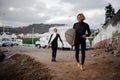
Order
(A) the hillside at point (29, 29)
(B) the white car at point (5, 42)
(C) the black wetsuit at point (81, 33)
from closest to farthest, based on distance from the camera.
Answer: (C) the black wetsuit at point (81, 33), (B) the white car at point (5, 42), (A) the hillside at point (29, 29)

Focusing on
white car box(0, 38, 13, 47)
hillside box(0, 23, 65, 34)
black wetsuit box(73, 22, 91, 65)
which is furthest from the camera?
hillside box(0, 23, 65, 34)

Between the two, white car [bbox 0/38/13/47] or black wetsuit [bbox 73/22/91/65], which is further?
white car [bbox 0/38/13/47]

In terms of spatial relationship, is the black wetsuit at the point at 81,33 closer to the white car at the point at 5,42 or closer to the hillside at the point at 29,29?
the white car at the point at 5,42

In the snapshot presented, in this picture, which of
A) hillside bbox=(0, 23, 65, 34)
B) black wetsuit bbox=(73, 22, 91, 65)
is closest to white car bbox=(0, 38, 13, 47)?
black wetsuit bbox=(73, 22, 91, 65)

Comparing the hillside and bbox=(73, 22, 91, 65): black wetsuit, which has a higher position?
the hillside

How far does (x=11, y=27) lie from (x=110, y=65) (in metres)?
148

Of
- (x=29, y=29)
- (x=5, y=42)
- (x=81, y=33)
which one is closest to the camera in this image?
(x=81, y=33)

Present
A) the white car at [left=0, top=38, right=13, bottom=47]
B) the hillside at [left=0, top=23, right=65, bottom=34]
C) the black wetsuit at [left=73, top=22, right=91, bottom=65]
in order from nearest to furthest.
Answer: the black wetsuit at [left=73, top=22, right=91, bottom=65], the white car at [left=0, top=38, right=13, bottom=47], the hillside at [left=0, top=23, right=65, bottom=34]

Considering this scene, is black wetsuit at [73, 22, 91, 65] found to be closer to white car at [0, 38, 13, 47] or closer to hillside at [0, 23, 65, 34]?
white car at [0, 38, 13, 47]

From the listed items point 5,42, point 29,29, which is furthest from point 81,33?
point 29,29

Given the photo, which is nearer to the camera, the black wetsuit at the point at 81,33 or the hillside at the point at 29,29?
the black wetsuit at the point at 81,33

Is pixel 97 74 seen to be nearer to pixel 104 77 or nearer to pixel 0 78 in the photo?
pixel 104 77

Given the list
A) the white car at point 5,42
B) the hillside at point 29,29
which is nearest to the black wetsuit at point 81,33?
the white car at point 5,42

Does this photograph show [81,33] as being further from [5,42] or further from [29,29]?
[29,29]
